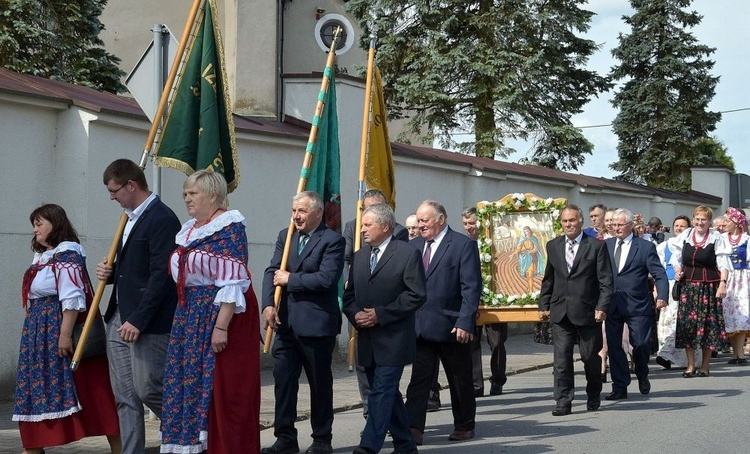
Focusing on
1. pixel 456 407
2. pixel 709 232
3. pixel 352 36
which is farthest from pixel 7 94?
pixel 352 36

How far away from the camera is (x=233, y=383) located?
22.7ft

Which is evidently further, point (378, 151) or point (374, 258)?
point (378, 151)

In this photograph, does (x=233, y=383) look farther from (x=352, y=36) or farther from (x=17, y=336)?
(x=352, y=36)

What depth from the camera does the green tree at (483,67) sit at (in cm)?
3491

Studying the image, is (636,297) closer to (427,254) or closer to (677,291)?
(677,291)

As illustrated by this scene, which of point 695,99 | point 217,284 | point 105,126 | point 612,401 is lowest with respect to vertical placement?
point 612,401

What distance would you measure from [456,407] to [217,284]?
314 cm

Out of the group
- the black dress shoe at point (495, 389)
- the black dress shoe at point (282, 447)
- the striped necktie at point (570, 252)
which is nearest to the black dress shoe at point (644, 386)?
the black dress shoe at point (495, 389)

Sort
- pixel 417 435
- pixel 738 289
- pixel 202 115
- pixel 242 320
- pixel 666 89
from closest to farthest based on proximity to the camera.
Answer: pixel 242 320
pixel 202 115
pixel 417 435
pixel 738 289
pixel 666 89

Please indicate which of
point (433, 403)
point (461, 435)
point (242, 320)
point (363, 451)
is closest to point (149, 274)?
point (242, 320)

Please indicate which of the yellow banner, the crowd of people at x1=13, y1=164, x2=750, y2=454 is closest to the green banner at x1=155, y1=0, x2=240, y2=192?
the crowd of people at x1=13, y1=164, x2=750, y2=454

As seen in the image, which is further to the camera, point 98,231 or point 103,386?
point 98,231

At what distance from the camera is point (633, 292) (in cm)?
1295

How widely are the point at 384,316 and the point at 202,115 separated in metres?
2.09
